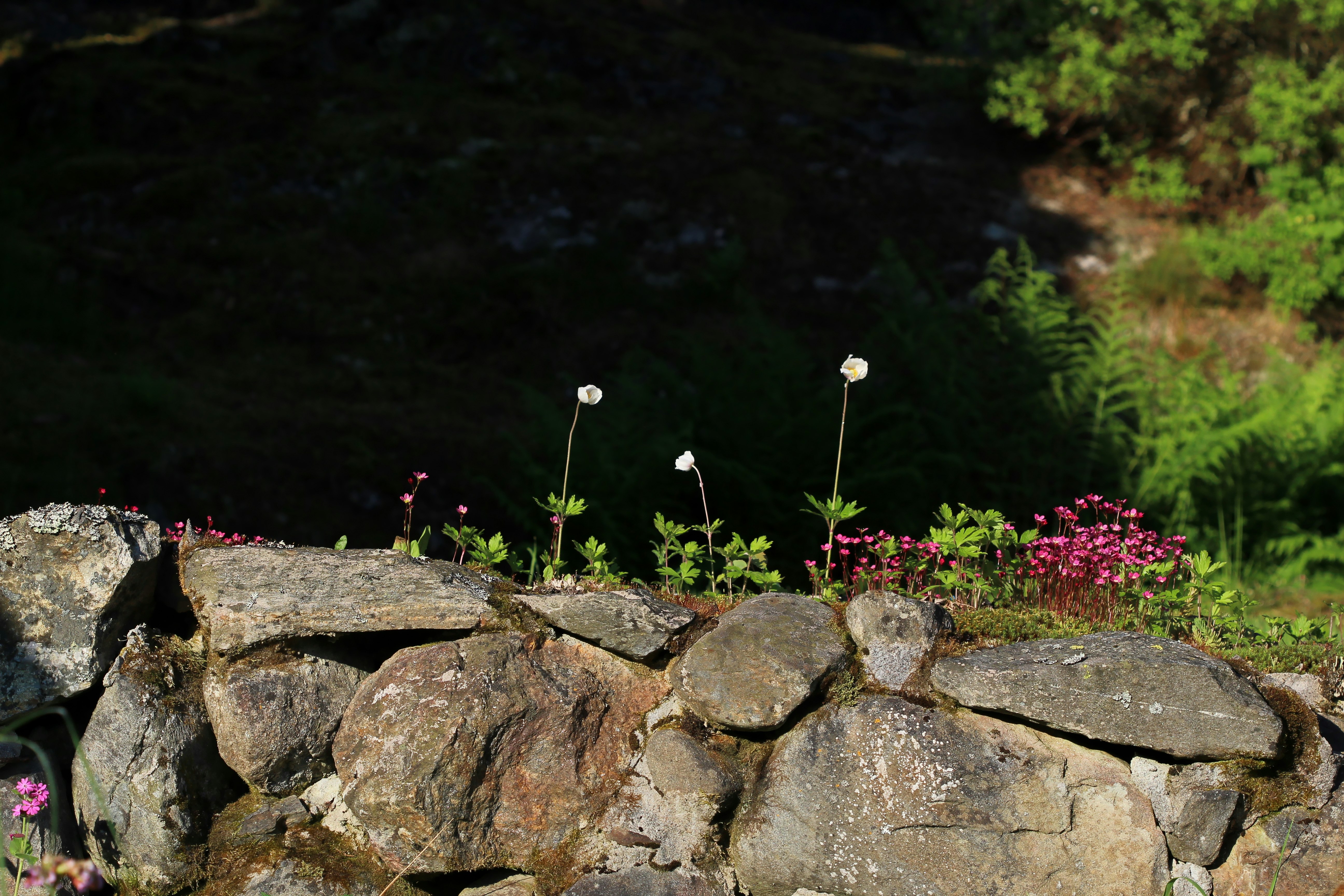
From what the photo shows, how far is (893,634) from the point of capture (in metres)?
2.96

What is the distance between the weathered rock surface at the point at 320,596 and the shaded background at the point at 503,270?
6.71ft

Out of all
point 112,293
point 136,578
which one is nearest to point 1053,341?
point 136,578

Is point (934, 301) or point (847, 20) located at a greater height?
point (847, 20)

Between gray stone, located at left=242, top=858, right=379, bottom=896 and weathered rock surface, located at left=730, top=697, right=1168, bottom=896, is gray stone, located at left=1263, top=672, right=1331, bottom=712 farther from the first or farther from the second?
gray stone, located at left=242, top=858, right=379, bottom=896

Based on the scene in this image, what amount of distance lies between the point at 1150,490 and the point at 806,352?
7.47 feet

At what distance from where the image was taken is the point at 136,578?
3.10m

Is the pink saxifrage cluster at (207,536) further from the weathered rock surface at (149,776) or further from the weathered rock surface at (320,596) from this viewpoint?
the weathered rock surface at (149,776)

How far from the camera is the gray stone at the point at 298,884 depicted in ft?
9.39

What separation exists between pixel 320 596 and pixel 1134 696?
7.66 ft

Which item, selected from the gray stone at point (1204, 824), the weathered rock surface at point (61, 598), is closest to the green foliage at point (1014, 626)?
the gray stone at point (1204, 824)

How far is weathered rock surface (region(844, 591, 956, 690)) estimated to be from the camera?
116 inches

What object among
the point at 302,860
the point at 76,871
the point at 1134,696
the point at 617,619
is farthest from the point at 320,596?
the point at 1134,696

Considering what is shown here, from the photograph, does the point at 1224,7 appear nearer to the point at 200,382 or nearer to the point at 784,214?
the point at 784,214


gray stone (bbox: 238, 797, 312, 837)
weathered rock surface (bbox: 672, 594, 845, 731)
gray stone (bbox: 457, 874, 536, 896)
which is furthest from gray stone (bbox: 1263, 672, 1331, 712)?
gray stone (bbox: 238, 797, 312, 837)
